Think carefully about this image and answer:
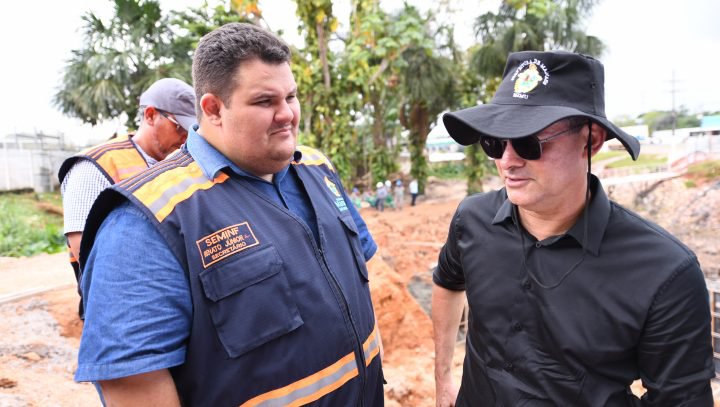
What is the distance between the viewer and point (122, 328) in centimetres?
113

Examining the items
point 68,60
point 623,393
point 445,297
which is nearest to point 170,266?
point 445,297

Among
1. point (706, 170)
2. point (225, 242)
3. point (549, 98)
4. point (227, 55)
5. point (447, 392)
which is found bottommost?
point (706, 170)

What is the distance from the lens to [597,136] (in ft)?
4.82

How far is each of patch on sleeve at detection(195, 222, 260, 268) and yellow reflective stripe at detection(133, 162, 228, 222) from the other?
14 cm

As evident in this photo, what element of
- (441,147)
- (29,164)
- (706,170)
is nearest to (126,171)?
(29,164)

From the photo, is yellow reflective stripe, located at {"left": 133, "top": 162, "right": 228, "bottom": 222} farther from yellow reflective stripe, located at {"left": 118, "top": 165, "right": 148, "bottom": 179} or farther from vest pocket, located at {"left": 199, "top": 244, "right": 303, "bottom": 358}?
yellow reflective stripe, located at {"left": 118, "top": 165, "right": 148, "bottom": 179}

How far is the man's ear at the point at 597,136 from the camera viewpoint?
1.46 metres

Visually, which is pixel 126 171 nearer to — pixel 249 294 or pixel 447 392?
pixel 249 294

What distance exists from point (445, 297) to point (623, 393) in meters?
0.78

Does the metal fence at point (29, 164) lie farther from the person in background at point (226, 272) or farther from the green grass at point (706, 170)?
the green grass at point (706, 170)

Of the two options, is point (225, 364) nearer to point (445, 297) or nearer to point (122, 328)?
point (122, 328)

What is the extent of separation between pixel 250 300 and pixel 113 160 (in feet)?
4.70

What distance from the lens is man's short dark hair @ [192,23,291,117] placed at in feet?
4.66

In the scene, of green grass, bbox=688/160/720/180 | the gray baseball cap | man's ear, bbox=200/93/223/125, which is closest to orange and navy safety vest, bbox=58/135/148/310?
the gray baseball cap
